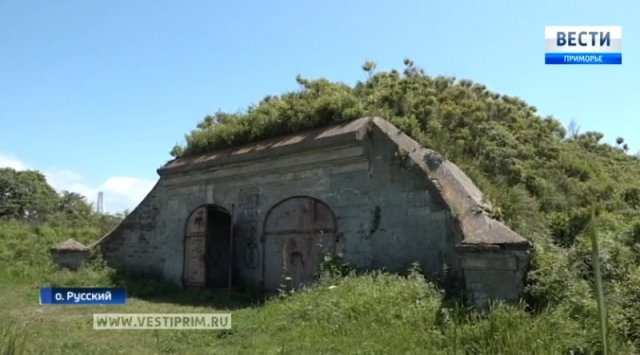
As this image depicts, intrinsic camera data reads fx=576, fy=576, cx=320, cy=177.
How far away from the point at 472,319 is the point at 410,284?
1.50 metres

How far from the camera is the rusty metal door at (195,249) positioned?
13.5 m

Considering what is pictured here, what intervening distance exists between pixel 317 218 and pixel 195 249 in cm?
399

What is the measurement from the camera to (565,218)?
8.75 meters

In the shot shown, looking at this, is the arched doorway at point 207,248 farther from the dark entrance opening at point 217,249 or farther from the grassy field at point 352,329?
the grassy field at point 352,329

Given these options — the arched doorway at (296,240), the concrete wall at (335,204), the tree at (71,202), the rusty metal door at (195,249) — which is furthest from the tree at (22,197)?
the arched doorway at (296,240)

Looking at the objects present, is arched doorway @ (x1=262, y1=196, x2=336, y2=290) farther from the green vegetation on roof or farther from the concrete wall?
the green vegetation on roof

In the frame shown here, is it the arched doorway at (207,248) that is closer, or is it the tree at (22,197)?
the arched doorway at (207,248)

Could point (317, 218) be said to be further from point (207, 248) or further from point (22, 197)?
point (22, 197)

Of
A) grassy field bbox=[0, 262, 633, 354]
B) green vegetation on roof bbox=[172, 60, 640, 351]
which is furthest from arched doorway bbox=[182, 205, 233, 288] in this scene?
grassy field bbox=[0, 262, 633, 354]

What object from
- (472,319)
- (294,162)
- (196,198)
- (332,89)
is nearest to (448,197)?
(472,319)

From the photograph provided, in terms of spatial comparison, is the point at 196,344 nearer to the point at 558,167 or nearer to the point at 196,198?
the point at 196,198

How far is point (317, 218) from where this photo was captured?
441 inches

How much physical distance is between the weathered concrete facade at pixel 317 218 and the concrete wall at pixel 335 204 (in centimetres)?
2

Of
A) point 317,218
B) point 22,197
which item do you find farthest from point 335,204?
point 22,197
